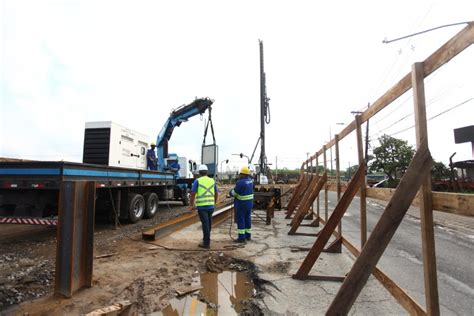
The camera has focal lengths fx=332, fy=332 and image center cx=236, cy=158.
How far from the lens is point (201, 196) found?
7.33 metres

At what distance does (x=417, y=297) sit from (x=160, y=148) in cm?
1328

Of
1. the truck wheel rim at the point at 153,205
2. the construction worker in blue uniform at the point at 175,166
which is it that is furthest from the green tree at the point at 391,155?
the truck wheel rim at the point at 153,205

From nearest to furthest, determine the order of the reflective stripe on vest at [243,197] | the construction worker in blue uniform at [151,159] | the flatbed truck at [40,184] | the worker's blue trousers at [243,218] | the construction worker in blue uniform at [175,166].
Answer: the flatbed truck at [40,184] → the worker's blue trousers at [243,218] → the reflective stripe on vest at [243,197] → the construction worker in blue uniform at [151,159] → the construction worker in blue uniform at [175,166]

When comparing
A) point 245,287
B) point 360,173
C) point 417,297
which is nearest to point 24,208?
point 245,287

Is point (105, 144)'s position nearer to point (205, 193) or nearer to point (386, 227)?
point (205, 193)

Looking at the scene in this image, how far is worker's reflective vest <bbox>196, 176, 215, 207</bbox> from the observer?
24.0ft

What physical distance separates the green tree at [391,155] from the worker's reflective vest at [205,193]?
1562 inches

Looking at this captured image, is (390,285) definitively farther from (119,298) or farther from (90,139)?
(90,139)

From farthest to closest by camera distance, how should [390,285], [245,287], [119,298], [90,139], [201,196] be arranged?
[90,139], [201,196], [245,287], [119,298], [390,285]

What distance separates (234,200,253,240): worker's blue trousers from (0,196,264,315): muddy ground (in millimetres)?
1121

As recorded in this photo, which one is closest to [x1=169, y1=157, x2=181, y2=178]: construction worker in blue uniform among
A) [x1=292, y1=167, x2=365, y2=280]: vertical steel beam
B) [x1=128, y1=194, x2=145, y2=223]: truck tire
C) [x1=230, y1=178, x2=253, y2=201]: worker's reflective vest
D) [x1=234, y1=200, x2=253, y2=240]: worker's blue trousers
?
[x1=128, y1=194, x2=145, y2=223]: truck tire

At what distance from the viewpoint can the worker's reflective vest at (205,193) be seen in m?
7.30

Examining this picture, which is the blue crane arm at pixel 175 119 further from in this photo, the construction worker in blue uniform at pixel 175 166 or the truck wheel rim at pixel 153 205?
the truck wheel rim at pixel 153 205

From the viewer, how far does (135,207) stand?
34.7 ft
